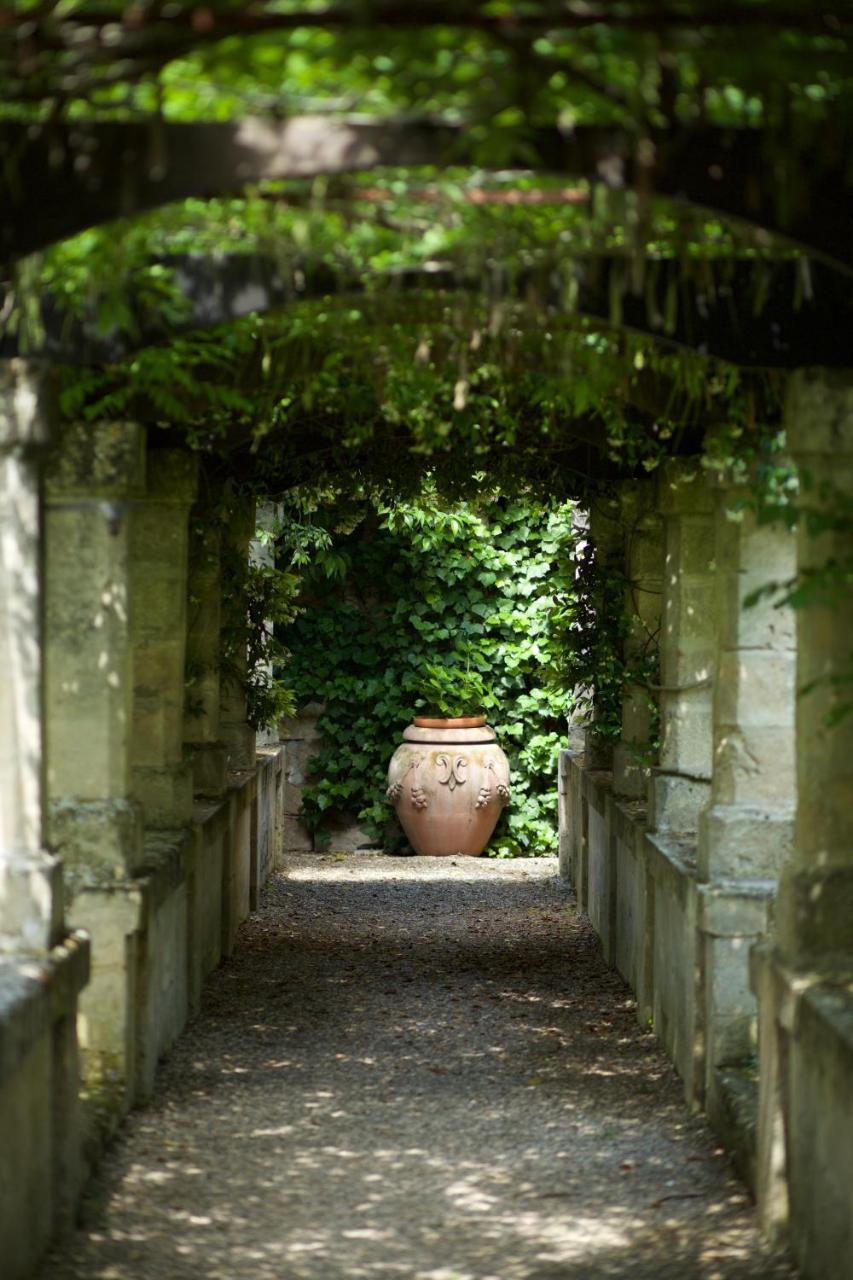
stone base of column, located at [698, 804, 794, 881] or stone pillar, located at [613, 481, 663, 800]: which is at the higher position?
stone pillar, located at [613, 481, 663, 800]

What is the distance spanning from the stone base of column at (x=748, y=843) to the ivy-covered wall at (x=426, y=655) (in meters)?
7.49

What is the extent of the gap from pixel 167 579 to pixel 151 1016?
1881mm

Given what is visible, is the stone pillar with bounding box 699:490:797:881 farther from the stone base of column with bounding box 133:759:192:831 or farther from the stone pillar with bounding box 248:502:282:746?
the stone pillar with bounding box 248:502:282:746

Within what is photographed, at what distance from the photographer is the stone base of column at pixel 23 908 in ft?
14.1

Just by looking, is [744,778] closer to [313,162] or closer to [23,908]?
[23,908]

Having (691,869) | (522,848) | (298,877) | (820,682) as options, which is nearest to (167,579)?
(691,869)

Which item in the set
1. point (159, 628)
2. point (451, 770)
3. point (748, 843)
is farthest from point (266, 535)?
point (748, 843)

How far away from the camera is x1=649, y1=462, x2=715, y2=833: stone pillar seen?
703 cm

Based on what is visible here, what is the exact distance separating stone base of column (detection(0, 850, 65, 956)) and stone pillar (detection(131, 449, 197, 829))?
2632 millimetres

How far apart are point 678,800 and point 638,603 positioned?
5.94ft

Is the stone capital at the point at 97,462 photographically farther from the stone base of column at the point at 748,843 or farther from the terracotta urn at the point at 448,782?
the terracotta urn at the point at 448,782

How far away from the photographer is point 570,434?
746 cm

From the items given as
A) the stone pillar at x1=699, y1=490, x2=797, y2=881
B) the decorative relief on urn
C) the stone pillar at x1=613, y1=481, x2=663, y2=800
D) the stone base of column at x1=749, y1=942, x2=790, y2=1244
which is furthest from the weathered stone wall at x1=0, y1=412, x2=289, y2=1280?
the decorative relief on urn

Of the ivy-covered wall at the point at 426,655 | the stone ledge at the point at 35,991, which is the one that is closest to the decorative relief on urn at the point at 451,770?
the ivy-covered wall at the point at 426,655
